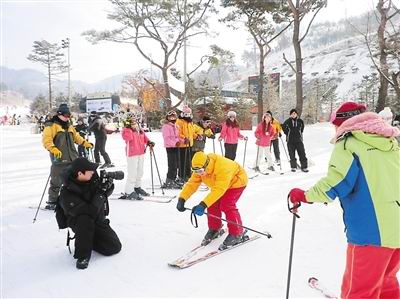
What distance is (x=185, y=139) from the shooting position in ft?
25.6

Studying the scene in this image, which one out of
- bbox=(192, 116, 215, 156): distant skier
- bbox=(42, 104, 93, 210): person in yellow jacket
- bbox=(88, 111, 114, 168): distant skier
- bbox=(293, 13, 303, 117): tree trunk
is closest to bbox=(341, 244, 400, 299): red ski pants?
bbox=(42, 104, 93, 210): person in yellow jacket

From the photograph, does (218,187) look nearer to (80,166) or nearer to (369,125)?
(80,166)

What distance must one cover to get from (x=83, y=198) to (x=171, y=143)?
3.72 meters

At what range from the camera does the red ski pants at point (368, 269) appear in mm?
2275

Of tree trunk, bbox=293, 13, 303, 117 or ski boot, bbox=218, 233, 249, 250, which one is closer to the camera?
ski boot, bbox=218, 233, 249, 250

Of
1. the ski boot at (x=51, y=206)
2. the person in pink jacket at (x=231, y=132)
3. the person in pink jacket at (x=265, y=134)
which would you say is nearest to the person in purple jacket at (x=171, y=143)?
the person in pink jacket at (x=231, y=132)

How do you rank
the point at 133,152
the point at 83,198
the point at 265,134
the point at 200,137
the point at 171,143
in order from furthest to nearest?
the point at 265,134 < the point at 200,137 < the point at 171,143 < the point at 133,152 < the point at 83,198

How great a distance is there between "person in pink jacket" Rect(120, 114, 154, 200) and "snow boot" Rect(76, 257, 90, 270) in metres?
2.90

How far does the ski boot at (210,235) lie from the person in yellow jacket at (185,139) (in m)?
3.45

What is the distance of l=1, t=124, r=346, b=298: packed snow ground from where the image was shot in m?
3.40

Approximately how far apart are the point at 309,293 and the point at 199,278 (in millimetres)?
1031

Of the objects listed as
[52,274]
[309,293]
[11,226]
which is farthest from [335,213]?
[11,226]

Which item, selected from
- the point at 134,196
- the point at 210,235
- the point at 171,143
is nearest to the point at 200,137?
the point at 171,143

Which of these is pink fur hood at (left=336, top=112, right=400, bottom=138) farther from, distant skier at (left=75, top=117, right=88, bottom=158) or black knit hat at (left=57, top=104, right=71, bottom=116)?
distant skier at (left=75, top=117, right=88, bottom=158)
